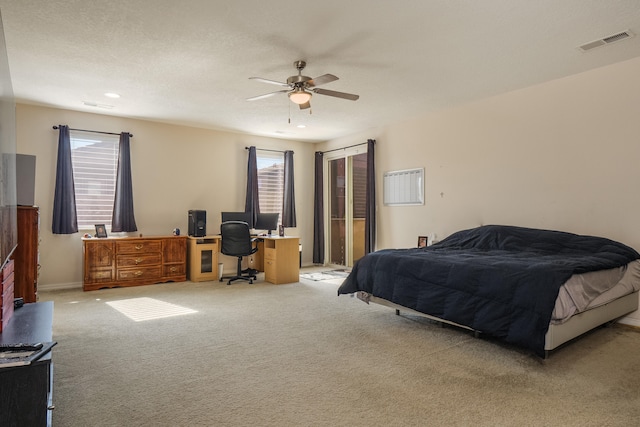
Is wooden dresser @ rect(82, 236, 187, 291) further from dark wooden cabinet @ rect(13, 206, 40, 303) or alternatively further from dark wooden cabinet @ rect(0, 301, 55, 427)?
dark wooden cabinet @ rect(0, 301, 55, 427)

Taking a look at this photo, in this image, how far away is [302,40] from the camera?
10.7 feet

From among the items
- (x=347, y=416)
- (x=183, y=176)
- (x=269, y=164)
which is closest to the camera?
(x=347, y=416)

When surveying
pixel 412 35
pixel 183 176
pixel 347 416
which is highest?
pixel 412 35

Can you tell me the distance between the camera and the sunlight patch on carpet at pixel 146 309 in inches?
157

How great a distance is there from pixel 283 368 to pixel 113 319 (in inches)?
87.7

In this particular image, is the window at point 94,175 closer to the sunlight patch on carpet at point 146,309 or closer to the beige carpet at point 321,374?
the sunlight patch on carpet at point 146,309

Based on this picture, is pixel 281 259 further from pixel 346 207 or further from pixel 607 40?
pixel 607 40

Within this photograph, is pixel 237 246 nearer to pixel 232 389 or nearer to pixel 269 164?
pixel 269 164

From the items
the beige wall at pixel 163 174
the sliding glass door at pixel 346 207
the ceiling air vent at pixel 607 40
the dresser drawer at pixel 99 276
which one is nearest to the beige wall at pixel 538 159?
the ceiling air vent at pixel 607 40

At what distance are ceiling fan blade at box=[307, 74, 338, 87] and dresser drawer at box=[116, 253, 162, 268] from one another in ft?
12.2

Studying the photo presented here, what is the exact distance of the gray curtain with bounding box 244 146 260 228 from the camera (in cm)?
693

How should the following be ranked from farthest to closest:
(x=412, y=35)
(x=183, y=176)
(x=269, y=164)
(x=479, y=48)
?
(x=269, y=164), (x=183, y=176), (x=479, y=48), (x=412, y=35)

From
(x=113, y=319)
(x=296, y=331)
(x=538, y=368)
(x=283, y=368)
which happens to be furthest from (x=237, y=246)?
(x=538, y=368)

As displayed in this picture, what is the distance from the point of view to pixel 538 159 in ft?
14.5
